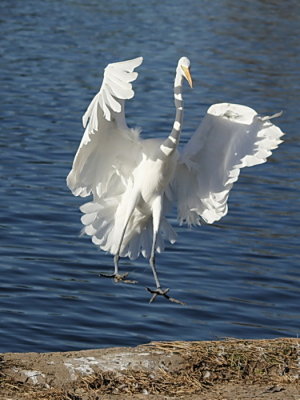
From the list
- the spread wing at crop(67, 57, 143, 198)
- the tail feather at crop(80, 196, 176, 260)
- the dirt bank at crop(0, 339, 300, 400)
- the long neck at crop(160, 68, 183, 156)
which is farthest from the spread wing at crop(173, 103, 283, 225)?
the dirt bank at crop(0, 339, 300, 400)

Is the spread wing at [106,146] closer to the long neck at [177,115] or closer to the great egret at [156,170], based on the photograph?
the great egret at [156,170]

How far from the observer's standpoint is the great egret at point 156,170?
8.45 metres

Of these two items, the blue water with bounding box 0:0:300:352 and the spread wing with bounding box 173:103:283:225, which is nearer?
the spread wing with bounding box 173:103:283:225

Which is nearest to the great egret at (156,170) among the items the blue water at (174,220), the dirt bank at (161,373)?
the blue water at (174,220)

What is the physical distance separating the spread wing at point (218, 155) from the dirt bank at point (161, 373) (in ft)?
5.57

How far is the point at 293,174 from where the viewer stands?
1533 cm

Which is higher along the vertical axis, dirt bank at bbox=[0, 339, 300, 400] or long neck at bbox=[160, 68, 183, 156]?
long neck at bbox=[160, 68, 183, 156]

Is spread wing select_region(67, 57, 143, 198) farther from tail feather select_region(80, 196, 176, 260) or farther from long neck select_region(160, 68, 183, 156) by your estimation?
long neck select_region(160, 68, 183, 156)

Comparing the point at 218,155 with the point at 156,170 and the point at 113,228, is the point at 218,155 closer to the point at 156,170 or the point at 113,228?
the point at 156,170

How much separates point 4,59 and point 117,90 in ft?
49.1

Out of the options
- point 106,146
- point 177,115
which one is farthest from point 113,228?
point 177,115

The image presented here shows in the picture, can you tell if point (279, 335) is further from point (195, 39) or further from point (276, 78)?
point (195, 39)

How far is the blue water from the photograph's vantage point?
10.2 metres

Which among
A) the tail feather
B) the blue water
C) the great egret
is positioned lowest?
the blue water
